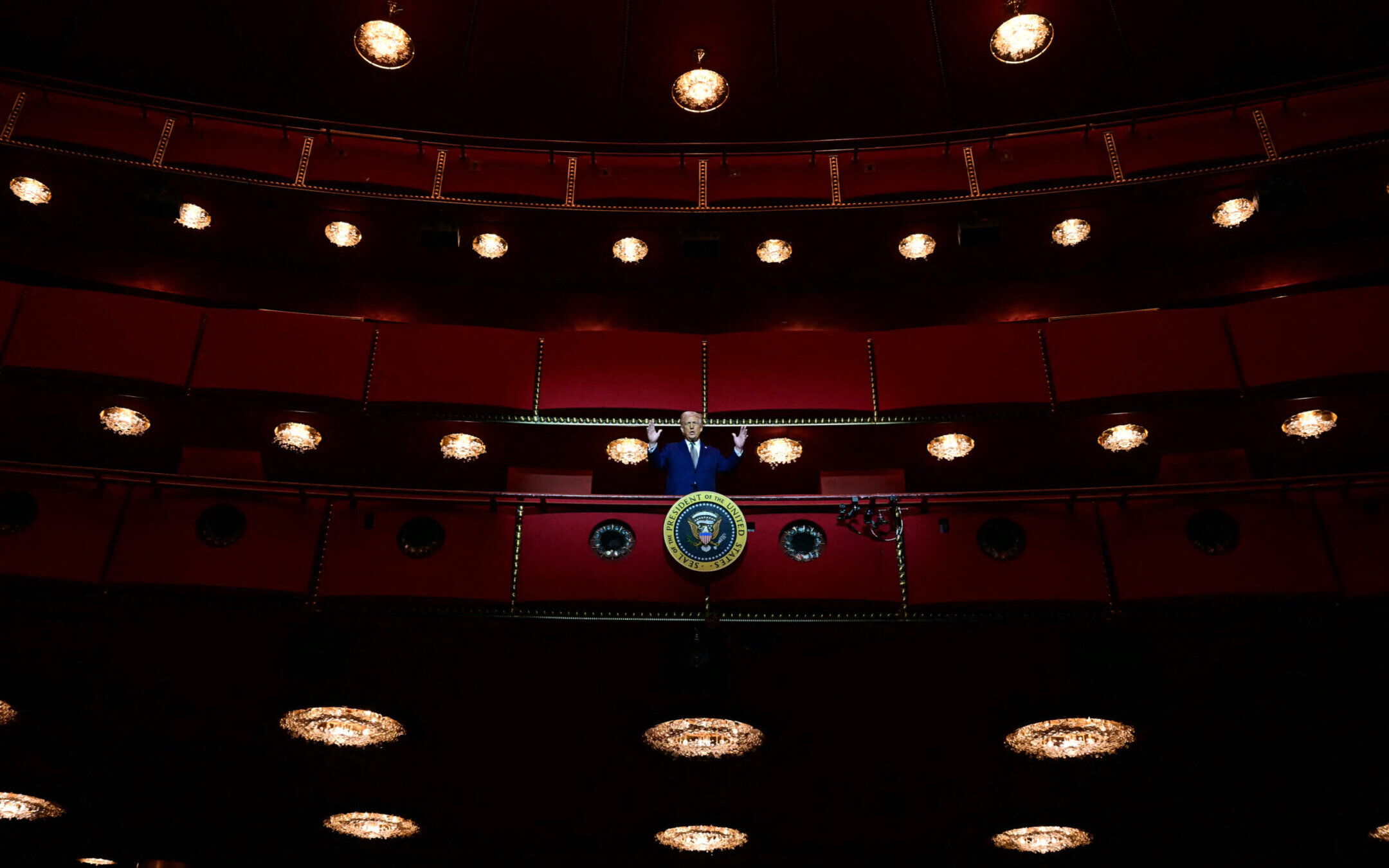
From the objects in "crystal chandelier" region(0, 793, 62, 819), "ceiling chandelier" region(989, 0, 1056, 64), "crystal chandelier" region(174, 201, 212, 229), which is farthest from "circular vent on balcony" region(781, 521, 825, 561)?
"crystal chandelier" region(0, 793, 62, 819)

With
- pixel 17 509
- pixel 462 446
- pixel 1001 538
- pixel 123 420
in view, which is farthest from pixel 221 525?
pixel 1001 538

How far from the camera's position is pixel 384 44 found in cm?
666

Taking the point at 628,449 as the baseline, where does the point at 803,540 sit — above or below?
below

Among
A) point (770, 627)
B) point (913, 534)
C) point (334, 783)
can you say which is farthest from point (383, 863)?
point (913, 534)

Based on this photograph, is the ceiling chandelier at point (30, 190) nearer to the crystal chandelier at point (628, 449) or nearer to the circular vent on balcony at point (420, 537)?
the circular vent on balcony at point (420, 537)

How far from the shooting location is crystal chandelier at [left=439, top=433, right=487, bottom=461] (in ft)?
23.7

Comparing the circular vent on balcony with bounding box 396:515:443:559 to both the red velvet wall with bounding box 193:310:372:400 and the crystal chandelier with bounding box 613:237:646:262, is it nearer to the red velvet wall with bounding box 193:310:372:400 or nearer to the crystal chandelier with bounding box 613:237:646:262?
the red velvet wall with bounding box 193:310:372:400

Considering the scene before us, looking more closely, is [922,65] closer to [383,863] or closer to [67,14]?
[67,14]

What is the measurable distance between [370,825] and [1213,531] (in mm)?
5918

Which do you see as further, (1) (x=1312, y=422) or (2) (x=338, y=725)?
(1) (x=1312, y=422)

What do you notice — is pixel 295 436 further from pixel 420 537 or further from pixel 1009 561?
pixel 1009 561

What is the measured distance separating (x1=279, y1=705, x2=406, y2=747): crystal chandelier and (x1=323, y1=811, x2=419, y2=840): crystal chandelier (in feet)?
4.03

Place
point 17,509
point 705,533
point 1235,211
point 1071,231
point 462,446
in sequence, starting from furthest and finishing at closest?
point 1071,231 < point 1235,211 < point 462,446 < point 17,509 < point 705,533

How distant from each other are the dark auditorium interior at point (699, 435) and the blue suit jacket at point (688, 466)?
0.04 m
